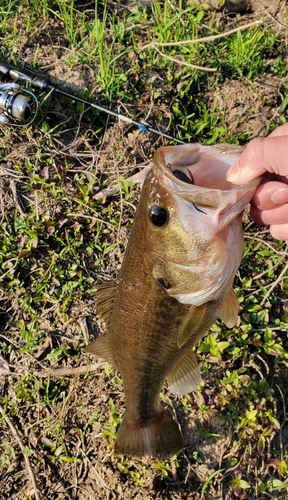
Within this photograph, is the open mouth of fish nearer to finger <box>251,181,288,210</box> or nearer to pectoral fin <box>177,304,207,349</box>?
finger <box>251,181,288,210</box>

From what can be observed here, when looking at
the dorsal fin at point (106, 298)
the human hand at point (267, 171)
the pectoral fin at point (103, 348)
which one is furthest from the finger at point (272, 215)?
the pectoral fin at point (103, 348)

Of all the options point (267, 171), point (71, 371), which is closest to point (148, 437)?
point (71, 371)

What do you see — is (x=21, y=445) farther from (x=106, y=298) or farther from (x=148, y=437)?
(x=106, y=298)

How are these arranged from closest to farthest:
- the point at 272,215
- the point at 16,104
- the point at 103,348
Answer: the point at 272,215, the point at 103,348, the point at 16,104

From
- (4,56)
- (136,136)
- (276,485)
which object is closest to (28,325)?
(136,136)

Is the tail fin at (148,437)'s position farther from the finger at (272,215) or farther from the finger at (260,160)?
the finger at (260,160)

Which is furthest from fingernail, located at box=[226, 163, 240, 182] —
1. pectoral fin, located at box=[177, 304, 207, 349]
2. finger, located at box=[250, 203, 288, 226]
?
pectoral fin, located at box=[177, 304, 207, 349]

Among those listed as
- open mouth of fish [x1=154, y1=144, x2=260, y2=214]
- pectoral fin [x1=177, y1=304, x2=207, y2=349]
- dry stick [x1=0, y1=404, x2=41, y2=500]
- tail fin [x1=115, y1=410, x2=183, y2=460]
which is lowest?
dry stick [x1=0, y1=404, x2=41, y2=500]
